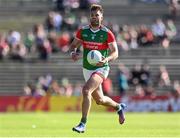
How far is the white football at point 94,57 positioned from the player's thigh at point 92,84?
304mm

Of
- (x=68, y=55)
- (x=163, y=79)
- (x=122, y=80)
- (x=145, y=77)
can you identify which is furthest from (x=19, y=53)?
(x=163, y=79)

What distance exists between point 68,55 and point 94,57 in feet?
83.9

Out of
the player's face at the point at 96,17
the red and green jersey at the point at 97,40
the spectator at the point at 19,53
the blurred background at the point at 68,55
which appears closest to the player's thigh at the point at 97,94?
the red and green jersey at the point at 97,40

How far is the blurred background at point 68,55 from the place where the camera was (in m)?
38.2

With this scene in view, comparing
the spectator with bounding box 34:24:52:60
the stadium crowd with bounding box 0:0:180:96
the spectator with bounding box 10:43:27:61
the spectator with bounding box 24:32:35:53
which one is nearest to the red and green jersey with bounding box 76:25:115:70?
the stadium crowd with bounding box 0:0:180:96

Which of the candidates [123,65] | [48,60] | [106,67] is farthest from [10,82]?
[106,67]

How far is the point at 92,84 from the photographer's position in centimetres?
1697

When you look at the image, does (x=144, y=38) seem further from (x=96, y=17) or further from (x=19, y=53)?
(x=96, y=17)

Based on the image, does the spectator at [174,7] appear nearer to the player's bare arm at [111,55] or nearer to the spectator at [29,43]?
the spectator at [29,43]

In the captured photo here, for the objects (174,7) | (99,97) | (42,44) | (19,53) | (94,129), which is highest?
(174,7)

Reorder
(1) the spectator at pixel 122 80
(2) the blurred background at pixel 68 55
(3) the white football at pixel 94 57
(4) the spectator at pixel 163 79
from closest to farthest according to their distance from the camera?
(3) the white football at pixel 94 57
(2) the blurred background at pixel 68 55
(1) the spectator at pixel 122 80
(4) the spectator at pixel 163 79

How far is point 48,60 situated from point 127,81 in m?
5.02

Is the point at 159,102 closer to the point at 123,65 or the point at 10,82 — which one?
the point at 123,65

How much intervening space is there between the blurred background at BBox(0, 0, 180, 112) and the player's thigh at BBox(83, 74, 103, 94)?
2059 centimetres
